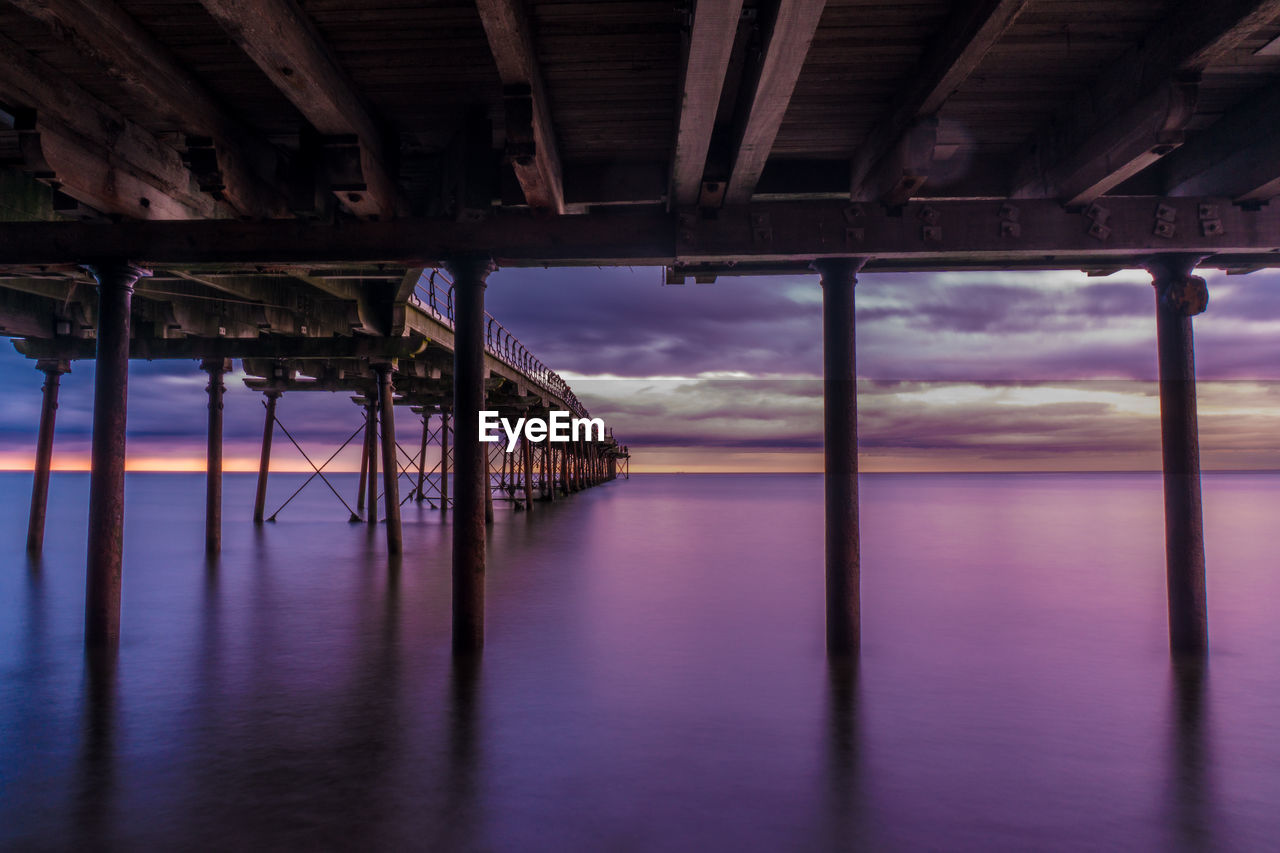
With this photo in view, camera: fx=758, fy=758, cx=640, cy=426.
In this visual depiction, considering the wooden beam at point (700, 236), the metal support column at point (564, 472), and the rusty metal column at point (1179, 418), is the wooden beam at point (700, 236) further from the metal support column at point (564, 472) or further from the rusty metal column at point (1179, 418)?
the metal support column at point (564, 472)

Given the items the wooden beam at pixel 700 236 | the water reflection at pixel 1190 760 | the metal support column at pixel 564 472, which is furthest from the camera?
the metal support column at pixel 564 472

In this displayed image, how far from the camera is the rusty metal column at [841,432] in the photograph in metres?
6.82

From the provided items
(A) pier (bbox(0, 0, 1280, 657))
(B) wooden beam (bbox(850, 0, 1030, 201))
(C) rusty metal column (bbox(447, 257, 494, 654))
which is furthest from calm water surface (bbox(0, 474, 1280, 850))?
(B) wooden beam (bbox(850, 0, 1030, 201))


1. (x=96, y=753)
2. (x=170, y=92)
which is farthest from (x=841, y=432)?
(x=96, y=753)

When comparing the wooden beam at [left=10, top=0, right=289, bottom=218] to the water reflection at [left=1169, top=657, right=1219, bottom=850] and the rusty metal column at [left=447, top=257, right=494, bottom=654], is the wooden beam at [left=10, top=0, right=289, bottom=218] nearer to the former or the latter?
the rusty metal column at [left=447, top=257, right=494, bottom=654]

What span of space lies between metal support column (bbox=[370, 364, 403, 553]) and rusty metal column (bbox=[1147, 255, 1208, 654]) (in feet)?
40.7

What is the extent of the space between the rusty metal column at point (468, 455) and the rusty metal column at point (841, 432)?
3.11 metres

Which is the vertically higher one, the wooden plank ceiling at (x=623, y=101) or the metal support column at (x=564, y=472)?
the wooden plank ceiling at (x=623, y=101)

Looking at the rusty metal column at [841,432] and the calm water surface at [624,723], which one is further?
the rusty metal column at [841,432]

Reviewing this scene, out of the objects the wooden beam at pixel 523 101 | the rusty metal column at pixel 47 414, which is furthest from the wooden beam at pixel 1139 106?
the rusty metal column at pixel 47 414

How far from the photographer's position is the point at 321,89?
14.9 ft

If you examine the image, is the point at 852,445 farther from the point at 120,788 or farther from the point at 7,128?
the point at 7,128

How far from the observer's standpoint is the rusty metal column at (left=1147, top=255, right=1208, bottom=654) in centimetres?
684

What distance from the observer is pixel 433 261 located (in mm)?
6727
